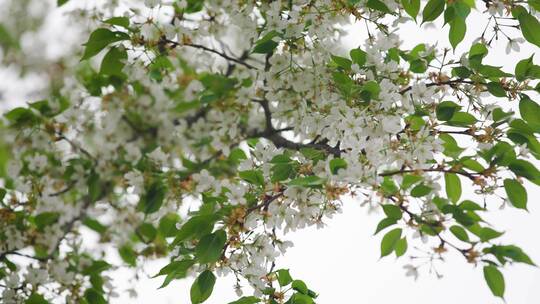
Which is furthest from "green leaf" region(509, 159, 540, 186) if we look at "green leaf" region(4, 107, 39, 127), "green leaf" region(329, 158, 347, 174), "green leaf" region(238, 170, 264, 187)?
"green leaf" region(4, 107, 39, 127)

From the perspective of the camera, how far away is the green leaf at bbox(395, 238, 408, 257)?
3.97 ft

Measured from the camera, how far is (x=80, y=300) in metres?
1.12

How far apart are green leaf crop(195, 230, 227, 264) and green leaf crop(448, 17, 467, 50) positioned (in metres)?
0.66

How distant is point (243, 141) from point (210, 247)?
26cm

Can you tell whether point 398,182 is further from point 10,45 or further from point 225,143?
point 10,45

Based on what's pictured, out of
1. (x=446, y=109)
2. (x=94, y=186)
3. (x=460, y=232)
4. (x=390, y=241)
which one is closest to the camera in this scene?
(x=94, y=186)

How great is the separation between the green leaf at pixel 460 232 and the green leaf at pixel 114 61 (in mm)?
644

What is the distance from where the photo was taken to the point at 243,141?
107cm

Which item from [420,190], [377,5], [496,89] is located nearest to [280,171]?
[420,190]

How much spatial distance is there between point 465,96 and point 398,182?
0.39 m

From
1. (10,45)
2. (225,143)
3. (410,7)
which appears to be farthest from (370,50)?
(10,45)

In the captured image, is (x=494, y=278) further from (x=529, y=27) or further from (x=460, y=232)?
(x=529, y=27)

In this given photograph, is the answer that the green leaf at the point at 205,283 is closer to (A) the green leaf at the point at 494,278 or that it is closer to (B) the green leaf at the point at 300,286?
(B) the green leaf at the point at 300,286

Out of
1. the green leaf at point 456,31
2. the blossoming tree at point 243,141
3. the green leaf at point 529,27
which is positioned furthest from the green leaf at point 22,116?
the green leaf at point 529,27
